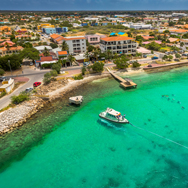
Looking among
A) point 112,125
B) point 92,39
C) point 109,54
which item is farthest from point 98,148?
point 92,39

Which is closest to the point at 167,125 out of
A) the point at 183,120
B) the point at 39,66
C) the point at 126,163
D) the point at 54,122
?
the point at 183,120

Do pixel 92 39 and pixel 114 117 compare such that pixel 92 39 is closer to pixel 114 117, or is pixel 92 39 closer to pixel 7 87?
pixel 7 87

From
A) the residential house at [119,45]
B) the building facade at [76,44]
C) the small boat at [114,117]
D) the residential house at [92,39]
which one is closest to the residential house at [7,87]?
the small boat at [114,117]

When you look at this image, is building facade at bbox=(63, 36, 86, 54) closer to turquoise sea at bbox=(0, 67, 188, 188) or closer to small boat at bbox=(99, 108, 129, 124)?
turquoise sea at bbox=(0, 67, 188, 188)

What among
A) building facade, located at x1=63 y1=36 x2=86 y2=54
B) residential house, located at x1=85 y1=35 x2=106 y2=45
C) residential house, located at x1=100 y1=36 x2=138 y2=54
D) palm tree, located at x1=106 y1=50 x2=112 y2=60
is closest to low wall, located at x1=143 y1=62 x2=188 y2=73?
residential house, located at x1=100 y1=36 x2=138 y2=54

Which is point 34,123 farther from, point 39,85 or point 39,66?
point 39,66

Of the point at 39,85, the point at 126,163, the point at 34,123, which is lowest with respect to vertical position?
the point at 126,163

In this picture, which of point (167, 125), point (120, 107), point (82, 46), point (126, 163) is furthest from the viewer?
point (82, 46)
